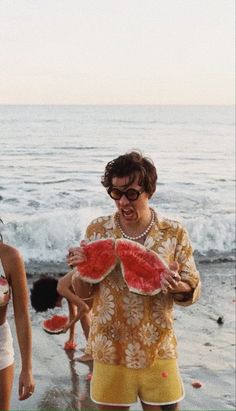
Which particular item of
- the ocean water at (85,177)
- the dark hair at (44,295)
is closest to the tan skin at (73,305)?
the dark hair at (44,295)

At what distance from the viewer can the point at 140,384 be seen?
3168 mm

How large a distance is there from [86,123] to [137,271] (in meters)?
31.3

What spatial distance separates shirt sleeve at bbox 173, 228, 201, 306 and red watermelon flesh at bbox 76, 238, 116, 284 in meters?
0.33

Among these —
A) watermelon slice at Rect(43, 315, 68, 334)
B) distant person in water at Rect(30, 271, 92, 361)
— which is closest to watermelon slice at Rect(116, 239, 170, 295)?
distant person in water at Rect(30, 271, 92, 361)

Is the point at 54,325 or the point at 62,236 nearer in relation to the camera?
the point at 54,325

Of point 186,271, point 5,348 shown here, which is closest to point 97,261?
point 186,271

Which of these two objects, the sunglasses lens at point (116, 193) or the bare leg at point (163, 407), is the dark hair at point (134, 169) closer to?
the sunglasses lens at point (116, 193)

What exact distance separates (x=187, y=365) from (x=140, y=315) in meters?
3.57

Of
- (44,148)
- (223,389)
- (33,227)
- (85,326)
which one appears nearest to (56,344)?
(85,326)

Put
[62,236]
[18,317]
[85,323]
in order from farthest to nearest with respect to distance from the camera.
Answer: [62,236] < [85,323] < [18,317]

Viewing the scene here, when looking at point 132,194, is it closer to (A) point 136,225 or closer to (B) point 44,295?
(A) point 136,225

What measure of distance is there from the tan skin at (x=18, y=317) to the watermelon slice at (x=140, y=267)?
488mm

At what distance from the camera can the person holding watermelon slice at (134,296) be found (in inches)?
122

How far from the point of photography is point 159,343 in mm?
3137
